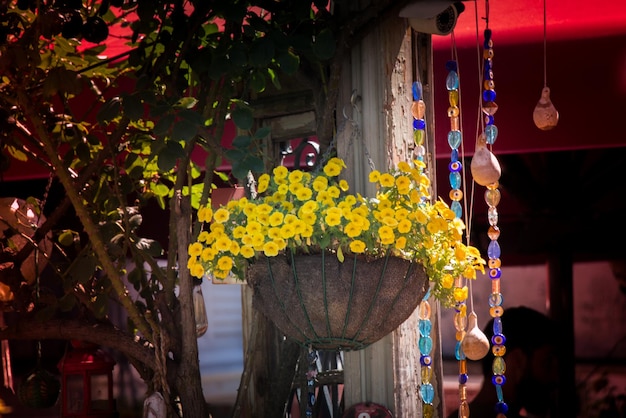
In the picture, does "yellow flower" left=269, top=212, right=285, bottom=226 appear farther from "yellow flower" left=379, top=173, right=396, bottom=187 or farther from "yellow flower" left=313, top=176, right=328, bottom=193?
"yellow flower" left=379, top=173, right=396, bottom=187

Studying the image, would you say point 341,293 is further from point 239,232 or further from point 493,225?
point 493,225

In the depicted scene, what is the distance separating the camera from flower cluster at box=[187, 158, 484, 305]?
1.62 meters

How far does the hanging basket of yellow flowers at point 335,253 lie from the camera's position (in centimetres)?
163

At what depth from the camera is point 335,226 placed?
1631 mm

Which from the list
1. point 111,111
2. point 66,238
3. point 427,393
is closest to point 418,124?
point 427,393

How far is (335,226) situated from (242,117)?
1.43ft

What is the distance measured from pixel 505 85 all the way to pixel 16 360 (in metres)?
2.94

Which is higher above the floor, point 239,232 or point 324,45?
point 324,45

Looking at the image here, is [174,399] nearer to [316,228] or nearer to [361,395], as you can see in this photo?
[361,395]

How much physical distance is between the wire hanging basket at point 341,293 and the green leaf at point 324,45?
0.46 m

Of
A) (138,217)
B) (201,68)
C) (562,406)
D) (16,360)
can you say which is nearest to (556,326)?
(562,406)

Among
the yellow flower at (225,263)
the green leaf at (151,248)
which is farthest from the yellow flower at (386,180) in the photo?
the green leaf at (151,248)

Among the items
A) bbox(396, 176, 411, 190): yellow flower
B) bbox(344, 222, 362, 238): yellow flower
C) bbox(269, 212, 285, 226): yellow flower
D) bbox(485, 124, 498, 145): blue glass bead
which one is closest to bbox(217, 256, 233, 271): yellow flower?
bbox(269, 212, 285, 226): yellow flower

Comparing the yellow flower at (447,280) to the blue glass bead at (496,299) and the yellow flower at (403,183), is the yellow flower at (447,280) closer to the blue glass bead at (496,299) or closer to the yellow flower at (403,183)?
the yellow flower at (403,183)
